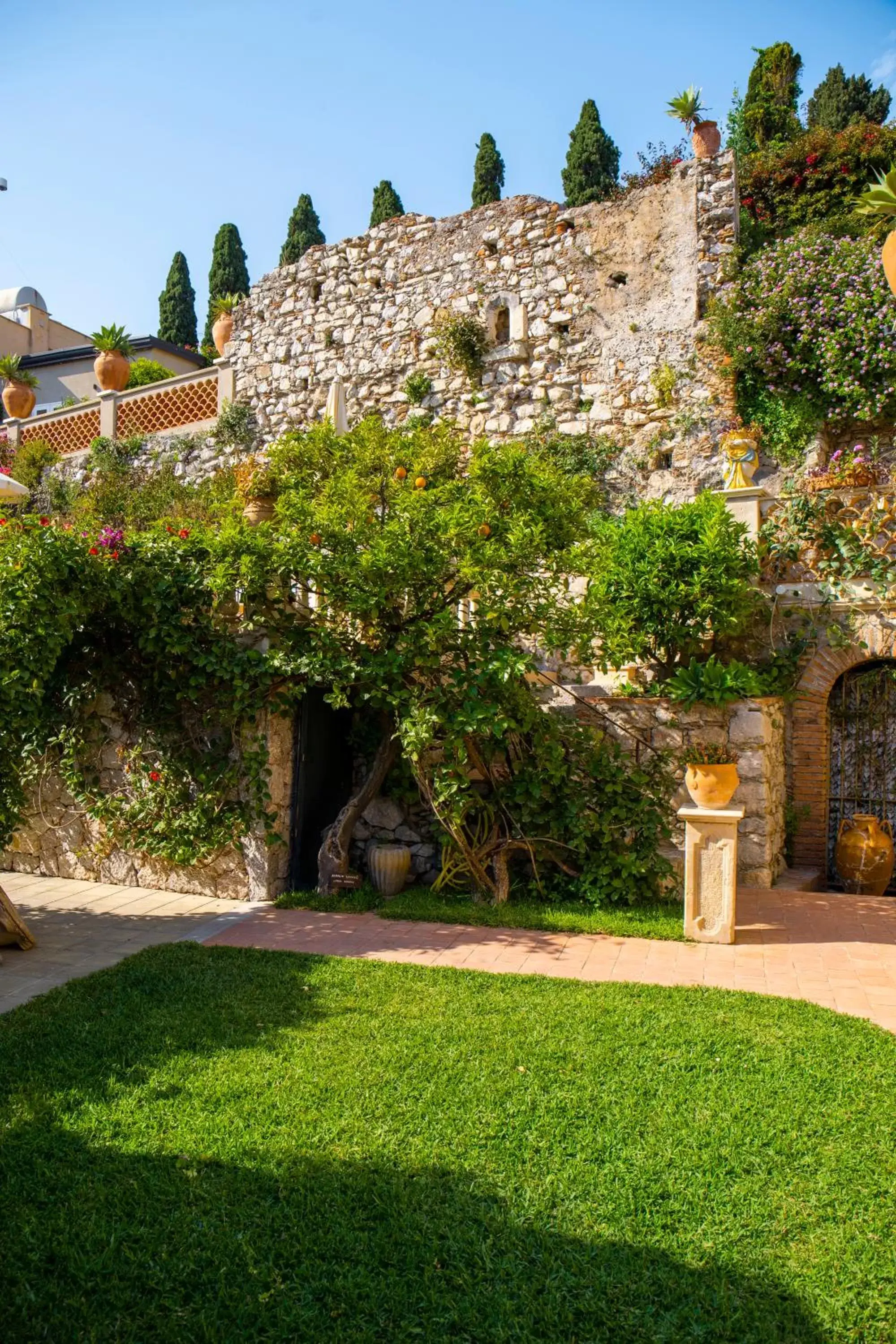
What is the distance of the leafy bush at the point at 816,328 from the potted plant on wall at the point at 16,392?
13135mm

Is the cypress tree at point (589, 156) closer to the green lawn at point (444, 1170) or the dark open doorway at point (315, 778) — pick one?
the dark open doorway at point (315, 778)

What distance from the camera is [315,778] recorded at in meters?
7.26

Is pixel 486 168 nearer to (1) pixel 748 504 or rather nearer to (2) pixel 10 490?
(1) pixel 748 504

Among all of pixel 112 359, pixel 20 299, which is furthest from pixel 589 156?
pixel 20 299

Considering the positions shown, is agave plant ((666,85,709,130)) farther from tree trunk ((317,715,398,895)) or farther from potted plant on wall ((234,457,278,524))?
tree trunk ((317,715,398,895))

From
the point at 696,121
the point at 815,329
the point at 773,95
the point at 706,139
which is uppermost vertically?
the point at 773,95

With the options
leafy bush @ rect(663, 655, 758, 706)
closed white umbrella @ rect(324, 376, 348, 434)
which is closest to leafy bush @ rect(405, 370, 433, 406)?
closed white umbrella @ rect(324, 376, 348, 434)

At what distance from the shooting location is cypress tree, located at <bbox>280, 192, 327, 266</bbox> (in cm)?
2283

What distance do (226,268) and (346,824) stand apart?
2191 centimetres

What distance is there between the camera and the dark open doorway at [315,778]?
6977 millimetres

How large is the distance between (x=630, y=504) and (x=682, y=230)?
3787 mm

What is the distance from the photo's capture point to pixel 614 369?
12141 mm

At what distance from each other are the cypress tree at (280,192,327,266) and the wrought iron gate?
64.4 feet

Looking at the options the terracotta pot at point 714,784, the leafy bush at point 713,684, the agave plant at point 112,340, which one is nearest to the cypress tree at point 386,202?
the agave plant at point 112,340
